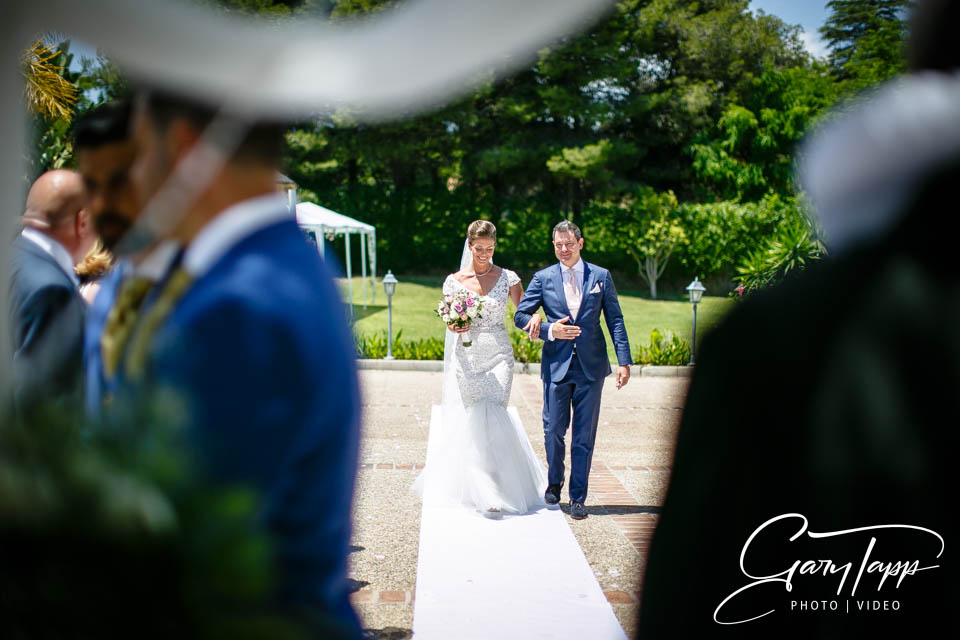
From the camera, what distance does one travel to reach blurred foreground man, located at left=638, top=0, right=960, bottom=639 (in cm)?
90

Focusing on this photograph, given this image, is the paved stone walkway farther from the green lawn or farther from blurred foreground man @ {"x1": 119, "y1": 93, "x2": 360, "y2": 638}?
the green lawn

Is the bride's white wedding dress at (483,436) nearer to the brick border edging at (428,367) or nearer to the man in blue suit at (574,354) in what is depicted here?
the man in blue suit at (574,354)

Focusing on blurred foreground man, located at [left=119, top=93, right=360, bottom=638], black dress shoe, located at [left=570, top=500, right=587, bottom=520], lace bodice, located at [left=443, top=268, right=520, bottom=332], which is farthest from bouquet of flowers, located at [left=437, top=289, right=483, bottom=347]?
blurred foreground man, located at [left=119, top=93, right=360, bottom=638]

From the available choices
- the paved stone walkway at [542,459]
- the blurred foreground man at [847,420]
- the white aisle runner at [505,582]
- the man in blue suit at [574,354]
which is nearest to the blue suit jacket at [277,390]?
the blurred foreground man at [847,420]

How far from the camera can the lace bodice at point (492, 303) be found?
7.05 m

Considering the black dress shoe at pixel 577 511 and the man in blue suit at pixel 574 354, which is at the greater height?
the man in blue suit at pixel 574 354

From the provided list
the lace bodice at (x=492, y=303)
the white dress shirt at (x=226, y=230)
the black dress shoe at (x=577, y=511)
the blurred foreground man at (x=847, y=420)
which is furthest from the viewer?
the lace bodice at (x=492, y=303)

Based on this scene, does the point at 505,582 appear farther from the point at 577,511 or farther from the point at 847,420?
the point at 847,420

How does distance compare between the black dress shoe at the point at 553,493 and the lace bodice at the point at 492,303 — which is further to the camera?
the lace bodice at the point at 492,303

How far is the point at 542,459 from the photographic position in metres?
8.55

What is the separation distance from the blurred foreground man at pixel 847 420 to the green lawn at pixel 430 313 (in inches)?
594

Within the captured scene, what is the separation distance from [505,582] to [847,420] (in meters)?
4.56

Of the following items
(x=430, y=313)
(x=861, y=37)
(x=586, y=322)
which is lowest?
(x=430, y=313)

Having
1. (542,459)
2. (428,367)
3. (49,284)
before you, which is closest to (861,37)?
(428,367)
